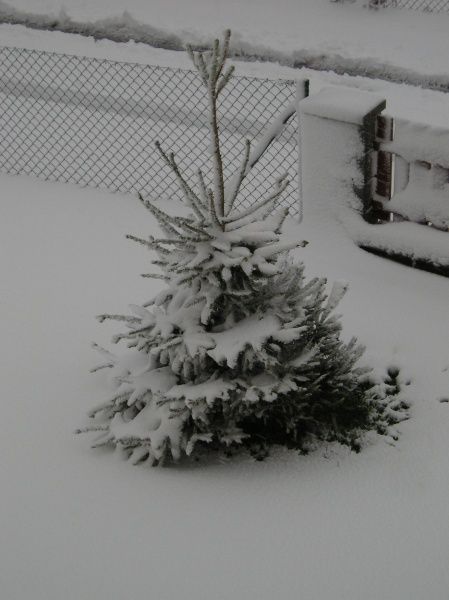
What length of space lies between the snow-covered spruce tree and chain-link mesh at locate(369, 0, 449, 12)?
337 inches

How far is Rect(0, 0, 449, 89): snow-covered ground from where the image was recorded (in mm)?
9688

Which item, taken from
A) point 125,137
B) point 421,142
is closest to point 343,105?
point 421,142

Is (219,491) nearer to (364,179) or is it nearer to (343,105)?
(364,179)

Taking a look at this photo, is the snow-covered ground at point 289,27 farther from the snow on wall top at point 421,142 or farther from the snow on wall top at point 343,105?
the snow on wall top at point 421,142

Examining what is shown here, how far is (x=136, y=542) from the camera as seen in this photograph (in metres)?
3.43

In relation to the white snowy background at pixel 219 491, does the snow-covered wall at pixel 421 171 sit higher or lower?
higher

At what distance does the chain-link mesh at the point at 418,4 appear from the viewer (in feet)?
37.5

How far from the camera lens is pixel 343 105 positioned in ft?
17.6

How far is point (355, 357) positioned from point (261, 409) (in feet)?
1.86

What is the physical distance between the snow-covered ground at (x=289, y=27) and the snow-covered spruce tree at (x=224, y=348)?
601cm

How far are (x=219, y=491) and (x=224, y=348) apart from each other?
65cm

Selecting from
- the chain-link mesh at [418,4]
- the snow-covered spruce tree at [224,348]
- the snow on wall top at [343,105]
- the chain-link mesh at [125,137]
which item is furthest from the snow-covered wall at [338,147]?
the chain-link mesh at [418,4]

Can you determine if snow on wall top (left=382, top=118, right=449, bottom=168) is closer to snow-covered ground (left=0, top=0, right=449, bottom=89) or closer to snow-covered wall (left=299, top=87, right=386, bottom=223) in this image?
snow-covered wall (left=299, top=87, right=386, bottom=223)

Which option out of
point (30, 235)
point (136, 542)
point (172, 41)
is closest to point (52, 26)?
point (172, 41)
